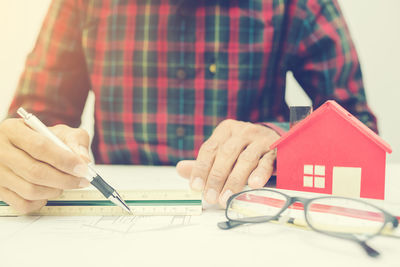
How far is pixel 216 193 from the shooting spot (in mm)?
505

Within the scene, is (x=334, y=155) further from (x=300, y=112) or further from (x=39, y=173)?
(x=39, y=173)

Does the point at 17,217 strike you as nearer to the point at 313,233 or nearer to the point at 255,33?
the point at 313,233

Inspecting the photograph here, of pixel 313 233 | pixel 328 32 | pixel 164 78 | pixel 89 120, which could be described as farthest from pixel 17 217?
pixel 89 120

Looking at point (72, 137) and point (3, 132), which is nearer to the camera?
point (3, 132)

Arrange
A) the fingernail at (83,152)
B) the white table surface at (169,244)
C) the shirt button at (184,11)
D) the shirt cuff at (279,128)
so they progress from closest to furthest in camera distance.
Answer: the white table surface at (169,244)
the fingernail at (83,152)
the shirt cuff at (279,128)
the shirt button at (184,11)

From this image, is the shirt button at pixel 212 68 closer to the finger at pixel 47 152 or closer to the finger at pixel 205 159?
the finger at pixel 205 159

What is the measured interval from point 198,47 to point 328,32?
0.38 metres

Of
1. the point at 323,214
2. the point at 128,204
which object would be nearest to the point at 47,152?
the point at 128,204

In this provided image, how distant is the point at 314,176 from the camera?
50 centimetres

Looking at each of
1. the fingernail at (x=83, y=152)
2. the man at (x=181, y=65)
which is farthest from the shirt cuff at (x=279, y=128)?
the fingernail at (x=83, y=152)

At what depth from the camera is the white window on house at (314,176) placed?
50 cm

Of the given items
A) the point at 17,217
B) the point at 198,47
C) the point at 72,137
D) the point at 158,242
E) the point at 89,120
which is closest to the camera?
the point at 158,242

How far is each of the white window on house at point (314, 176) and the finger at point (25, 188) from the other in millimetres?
394

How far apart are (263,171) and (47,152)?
352 mm
